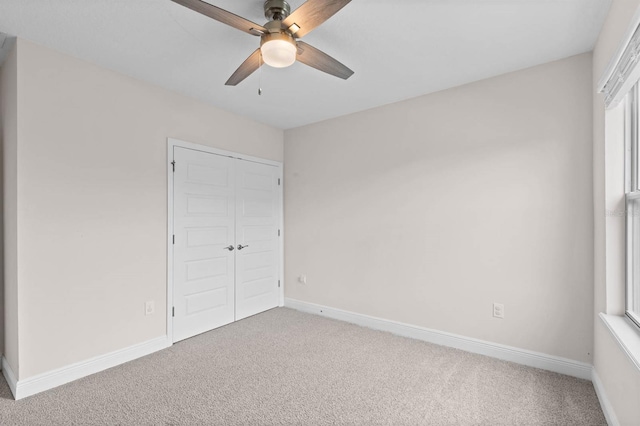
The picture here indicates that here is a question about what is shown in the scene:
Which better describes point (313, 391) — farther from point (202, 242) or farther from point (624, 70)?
point (624, 70)

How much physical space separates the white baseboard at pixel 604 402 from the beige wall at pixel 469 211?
190 mm

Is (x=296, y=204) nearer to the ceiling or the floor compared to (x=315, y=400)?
nearer to the ceiling

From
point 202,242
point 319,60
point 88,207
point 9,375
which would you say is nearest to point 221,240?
point 202,242

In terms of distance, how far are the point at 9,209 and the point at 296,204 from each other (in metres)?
2.73

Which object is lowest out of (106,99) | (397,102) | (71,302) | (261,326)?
(261,326)

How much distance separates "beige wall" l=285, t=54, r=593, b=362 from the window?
0.44 meters

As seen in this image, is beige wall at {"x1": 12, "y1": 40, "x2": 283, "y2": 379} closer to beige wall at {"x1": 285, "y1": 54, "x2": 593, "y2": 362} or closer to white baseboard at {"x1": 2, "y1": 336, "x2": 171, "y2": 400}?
white baseboard at {"x1": 2, "y1": 336, "x2": 171, "y2": 400}

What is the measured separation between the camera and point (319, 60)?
1.96 meters

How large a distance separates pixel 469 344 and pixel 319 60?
2.68m

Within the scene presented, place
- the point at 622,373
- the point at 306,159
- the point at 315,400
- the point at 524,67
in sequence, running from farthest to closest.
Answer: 1. the point at 306,159
2. the point at 524,67
3. the point at 315,400
4. the point at 622,373

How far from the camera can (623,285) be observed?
1.92 metres

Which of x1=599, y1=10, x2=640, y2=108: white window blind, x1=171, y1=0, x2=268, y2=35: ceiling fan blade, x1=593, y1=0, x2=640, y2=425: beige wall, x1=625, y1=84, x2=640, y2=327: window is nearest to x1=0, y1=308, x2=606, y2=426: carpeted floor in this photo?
x1=593, y1=0, x2=640, y2=425: beige wall

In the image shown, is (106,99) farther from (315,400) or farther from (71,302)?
(315,400)

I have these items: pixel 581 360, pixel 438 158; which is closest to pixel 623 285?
pixel 581 360
